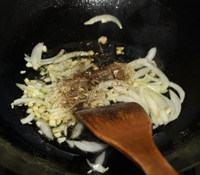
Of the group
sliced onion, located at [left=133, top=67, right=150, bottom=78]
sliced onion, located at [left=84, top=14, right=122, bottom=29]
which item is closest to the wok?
sliced onion, located at [left=84, top=14, right=122, bottom=29]

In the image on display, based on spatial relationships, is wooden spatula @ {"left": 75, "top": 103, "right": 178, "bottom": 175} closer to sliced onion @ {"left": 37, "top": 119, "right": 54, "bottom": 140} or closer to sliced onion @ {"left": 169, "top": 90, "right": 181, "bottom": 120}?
sliced onion @ {"left": 37, "top": 119, "right": 54, "bottom": 140}

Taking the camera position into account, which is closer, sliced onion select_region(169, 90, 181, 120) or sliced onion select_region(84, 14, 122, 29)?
sliced onion select_region(169, 90, 181, 120)

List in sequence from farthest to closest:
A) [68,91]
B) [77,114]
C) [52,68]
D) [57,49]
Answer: [57,49] < [52,68] < [68,91] < [77,114]

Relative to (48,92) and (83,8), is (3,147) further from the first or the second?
(83,8)

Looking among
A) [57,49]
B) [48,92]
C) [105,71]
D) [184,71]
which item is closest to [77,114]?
[48,92]

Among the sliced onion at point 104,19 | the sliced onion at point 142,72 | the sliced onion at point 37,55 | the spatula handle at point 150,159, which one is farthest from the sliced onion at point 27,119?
the sliced onion at point 104,19
